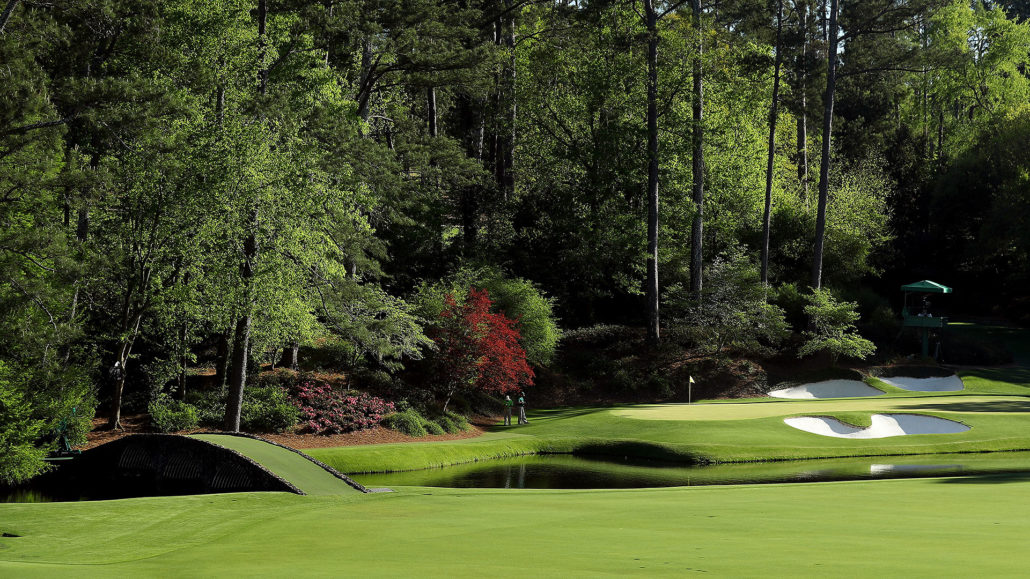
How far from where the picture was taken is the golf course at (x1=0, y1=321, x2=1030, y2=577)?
23.9 feet

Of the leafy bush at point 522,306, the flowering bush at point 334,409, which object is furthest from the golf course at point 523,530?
the leafy bush at point 522,306

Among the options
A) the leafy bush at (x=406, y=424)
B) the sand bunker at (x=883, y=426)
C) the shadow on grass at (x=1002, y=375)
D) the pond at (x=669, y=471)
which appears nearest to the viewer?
the pond at (x=669, y=471)

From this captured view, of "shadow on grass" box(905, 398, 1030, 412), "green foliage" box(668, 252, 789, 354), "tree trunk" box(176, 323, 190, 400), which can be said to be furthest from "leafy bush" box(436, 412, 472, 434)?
"shadow on grass" box(905, 398, 1030, 412)

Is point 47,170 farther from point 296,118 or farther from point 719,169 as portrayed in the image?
point 719,169

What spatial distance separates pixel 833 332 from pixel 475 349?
16687 mm

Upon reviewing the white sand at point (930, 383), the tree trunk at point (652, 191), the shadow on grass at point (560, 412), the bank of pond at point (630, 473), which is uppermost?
the tree trunk at point (652, 191)

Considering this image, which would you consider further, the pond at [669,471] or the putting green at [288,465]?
the pond at [669,471]

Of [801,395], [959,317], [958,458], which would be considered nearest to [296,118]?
[958,458]

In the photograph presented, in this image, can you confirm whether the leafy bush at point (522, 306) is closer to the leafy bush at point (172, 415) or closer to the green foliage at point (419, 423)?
the green foliage at point (419, 423)

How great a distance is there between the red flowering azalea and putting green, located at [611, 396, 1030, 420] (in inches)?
155

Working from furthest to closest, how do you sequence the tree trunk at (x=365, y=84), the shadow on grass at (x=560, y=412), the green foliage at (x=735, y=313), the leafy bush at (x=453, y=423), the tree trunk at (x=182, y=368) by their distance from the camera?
the green foliage at (x=735, y=313), the tree trunk at (x=365, y=84), the shadow on grass at (x=560, y=412), the leafy bush at (x=453, y=423), the tree trunk at (x=182, y=368)

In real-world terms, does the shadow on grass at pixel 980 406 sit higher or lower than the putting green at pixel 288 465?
higher

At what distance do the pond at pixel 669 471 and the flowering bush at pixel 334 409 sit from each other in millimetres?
3525

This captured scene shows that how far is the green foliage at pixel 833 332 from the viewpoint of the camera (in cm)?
3347
